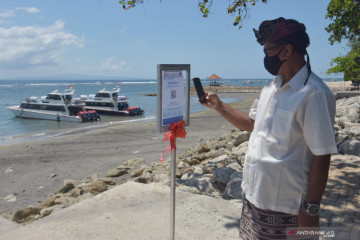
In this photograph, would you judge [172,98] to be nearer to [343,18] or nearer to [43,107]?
[343,18]

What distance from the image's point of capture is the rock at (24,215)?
17.3 feet

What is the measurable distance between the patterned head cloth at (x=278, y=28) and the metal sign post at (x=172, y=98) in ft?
3.65

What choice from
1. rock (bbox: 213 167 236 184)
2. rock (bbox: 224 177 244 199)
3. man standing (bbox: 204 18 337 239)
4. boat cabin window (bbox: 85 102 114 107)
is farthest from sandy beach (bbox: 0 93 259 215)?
boat cabin window (bbox: 85 102 114 107)

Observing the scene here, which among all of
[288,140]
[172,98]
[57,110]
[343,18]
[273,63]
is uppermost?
[343,18]

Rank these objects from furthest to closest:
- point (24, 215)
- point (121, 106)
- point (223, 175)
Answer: point (121, 106)
point (24, 215)
point (223, 175)

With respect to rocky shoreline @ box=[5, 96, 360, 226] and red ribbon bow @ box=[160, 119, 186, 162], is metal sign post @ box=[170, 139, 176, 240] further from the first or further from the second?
rocky shoreline @ box=[5, 96, 360, 226]

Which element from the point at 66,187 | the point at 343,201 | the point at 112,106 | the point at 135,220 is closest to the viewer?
the point at 135,220

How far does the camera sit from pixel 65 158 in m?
12.7

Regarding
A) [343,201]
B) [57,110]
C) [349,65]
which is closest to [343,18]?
[343,201]

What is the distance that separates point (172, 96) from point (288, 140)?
1.46 meters

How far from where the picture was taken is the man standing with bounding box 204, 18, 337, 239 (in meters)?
1.67

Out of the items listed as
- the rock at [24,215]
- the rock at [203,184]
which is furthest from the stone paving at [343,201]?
the rock at [24,215]

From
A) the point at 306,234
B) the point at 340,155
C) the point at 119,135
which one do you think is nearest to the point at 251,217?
the point at 306,234

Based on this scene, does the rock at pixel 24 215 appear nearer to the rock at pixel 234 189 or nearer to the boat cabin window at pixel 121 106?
the rock at pixel 234 189
